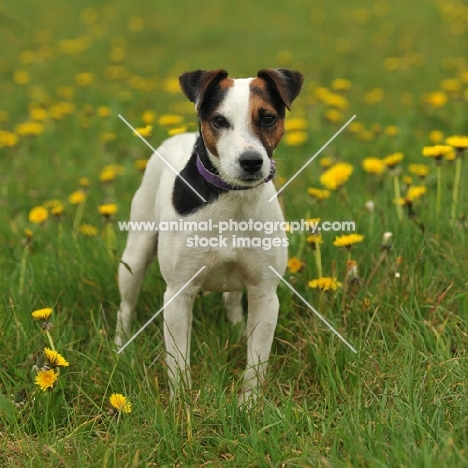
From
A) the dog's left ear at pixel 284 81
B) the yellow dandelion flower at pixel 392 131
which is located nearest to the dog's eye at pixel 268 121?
the dog's left ear at pixel 284 81

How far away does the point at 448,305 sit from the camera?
378 cm

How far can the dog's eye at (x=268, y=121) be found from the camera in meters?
3.16

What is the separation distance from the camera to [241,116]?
310cm

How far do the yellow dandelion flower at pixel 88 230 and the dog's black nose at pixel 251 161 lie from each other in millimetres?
1974

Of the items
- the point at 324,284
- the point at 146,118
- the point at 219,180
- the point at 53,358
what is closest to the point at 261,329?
the point at 324,284

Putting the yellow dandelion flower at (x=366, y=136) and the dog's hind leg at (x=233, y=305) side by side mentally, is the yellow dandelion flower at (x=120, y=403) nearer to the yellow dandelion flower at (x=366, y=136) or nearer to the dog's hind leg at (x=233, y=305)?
the dog's hind leg at (x=233, y=305)

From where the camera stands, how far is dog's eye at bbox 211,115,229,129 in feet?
10.3

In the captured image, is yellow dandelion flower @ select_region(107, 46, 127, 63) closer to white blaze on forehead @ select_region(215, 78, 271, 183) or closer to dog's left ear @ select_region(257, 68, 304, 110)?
dog's left ear @ select_region(257, 68, 304, 110)

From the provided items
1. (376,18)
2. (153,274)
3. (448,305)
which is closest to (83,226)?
(153,274)

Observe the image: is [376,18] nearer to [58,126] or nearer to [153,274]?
[58,126]

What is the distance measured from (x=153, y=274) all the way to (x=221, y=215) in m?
1.07

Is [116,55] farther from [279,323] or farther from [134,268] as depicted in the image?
[279,323]

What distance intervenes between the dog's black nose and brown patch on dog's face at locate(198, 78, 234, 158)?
0.23 meters

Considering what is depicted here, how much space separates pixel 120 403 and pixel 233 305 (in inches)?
46.8
